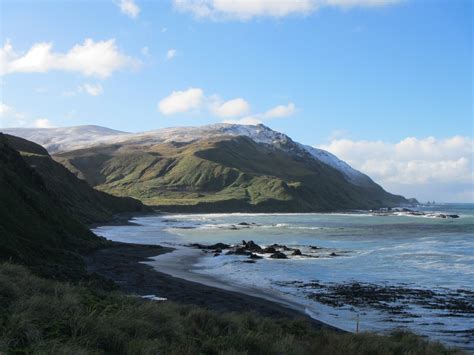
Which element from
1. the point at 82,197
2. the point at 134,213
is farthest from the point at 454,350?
the point at 134,213

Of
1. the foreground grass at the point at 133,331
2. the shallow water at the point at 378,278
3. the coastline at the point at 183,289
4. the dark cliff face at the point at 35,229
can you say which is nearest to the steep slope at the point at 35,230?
the dark cliff face at the point at 35,229

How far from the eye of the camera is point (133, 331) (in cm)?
1000

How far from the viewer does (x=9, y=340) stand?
7742 mm

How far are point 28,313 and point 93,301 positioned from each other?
Result: 11.8 ft

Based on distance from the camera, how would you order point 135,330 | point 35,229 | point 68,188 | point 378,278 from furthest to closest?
point 68,188 < point 378,278 < point 35,229 < point 135,330

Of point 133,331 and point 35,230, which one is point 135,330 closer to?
point 133,331

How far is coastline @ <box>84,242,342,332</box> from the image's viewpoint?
64.8 ft

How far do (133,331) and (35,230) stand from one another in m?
20.7

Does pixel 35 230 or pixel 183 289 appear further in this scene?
pixel 35 230

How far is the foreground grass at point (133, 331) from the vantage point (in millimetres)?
8500

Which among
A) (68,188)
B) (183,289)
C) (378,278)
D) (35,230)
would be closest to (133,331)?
(183,289)

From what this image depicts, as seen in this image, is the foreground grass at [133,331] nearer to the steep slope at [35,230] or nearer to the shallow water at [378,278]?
the shallow water at [378,278]

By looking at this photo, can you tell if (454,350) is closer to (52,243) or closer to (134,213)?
(52,243)

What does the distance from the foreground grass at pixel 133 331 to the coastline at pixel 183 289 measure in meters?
3.98
